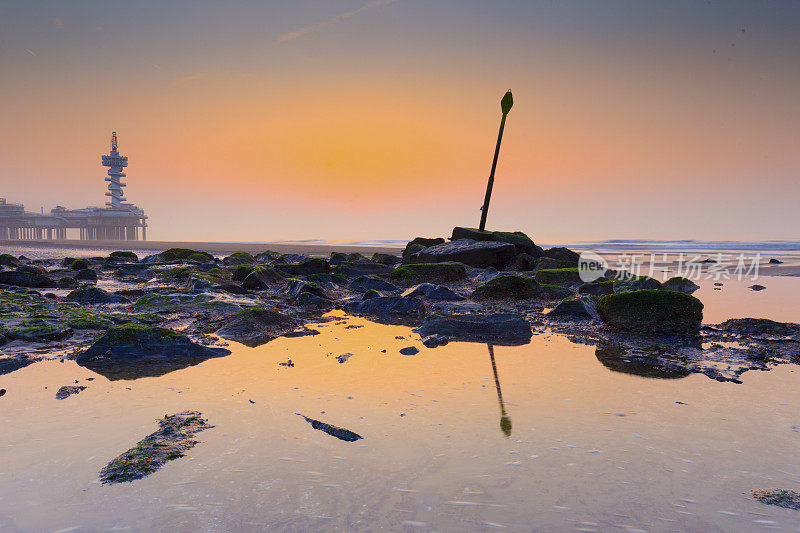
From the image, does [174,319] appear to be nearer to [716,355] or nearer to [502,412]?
[502,412]

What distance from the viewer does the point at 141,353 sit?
17.9ft

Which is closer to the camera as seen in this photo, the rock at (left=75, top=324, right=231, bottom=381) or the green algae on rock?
the green algae on rock

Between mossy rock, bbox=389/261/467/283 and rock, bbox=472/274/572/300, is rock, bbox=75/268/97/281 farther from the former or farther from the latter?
rock, bbox=472/274/572/300

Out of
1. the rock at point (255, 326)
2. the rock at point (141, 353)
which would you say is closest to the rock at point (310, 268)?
the rock at point (255, 326)

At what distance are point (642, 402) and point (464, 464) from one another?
2.06 meters

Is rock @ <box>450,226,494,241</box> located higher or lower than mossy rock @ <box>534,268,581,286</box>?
higher

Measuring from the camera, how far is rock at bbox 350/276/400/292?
1248cm

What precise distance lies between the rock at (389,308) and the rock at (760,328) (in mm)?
5194

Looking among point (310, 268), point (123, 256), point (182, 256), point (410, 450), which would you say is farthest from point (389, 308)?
point (123, 256)

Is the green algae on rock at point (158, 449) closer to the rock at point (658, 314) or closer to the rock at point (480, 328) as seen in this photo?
the rock at point (480, 328)

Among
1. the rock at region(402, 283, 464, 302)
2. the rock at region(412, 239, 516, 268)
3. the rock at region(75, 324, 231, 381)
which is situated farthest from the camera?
the rock at region(412, 239, 516, 268)

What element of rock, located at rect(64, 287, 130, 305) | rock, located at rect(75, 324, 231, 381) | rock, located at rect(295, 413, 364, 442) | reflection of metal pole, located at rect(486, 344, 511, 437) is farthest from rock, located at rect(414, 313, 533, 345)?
rock, located at rect(64, 287, 130, 305)

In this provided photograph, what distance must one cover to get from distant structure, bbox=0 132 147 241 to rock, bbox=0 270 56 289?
544 ft

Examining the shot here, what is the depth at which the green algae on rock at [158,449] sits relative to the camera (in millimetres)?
2711
